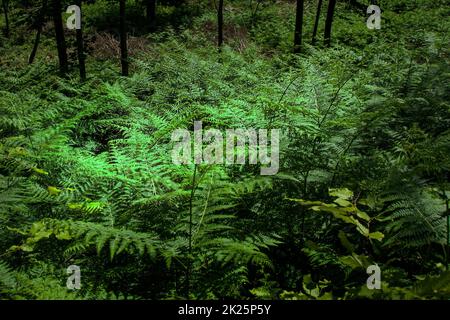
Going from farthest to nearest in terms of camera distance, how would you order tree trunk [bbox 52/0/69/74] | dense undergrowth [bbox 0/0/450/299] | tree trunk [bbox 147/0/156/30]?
tree trunk [bbox 147/0/156/30] < tree trunk [bbox 52/0/69/74] < dense undergrowth [bbox 0/0/450/299]

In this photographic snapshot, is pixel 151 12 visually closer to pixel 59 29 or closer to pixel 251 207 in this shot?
pixel 59 29

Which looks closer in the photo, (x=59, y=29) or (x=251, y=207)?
(x=251, y=207)

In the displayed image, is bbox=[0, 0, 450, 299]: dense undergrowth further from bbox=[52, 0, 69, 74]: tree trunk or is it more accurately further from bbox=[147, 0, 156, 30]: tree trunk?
bbox=[147, 0, 156, 30]: tree trunk

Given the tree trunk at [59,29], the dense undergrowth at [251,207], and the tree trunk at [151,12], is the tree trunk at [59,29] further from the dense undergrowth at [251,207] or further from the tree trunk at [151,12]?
the tree trunk at [151,12]

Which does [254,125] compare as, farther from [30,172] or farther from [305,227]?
[30,172]

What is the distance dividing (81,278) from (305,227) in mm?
1704

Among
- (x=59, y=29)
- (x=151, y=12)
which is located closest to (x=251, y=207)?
(x=59, y=29)

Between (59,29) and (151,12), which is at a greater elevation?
(151,12)

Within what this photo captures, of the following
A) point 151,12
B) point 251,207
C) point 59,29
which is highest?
point 151,12

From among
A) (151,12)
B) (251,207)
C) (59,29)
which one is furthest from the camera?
(151,12)

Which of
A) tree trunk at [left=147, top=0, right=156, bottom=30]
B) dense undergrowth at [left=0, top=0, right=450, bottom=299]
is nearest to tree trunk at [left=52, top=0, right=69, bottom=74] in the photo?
dense undergrowth at [left=0, top=0, right=450, bottom=299]

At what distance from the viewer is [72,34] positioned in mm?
20641

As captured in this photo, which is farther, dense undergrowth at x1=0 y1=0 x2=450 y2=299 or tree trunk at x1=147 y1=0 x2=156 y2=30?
tree trunk at x1=147 y1=0 x2=156 y2=30
